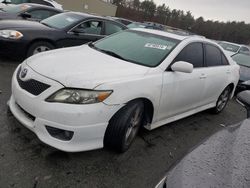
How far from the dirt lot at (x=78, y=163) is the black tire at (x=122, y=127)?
6.8 inches

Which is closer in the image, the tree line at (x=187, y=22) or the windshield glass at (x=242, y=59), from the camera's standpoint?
the windshield glass at (x=242, y=59)

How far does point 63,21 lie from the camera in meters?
6.98

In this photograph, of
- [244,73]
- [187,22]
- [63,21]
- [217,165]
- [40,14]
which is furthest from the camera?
[187,22]

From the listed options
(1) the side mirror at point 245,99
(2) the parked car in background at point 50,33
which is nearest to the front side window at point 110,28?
(2) the parked car in background at point 50,33

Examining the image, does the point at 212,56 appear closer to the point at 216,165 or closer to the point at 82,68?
the point at 82,68

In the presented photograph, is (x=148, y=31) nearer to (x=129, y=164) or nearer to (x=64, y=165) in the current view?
(x=129, y=164)

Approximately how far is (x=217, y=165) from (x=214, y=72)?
3.51 meters

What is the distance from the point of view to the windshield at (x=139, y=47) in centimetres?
391

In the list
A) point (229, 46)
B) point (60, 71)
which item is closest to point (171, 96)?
point (60, 71)

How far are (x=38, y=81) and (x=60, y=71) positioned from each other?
26cm

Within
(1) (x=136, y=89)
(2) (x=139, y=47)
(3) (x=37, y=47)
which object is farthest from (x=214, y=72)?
(3) (x=37, y=47)

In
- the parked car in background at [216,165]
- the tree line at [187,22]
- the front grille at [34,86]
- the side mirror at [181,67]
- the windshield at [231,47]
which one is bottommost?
the tree line at [187,22]

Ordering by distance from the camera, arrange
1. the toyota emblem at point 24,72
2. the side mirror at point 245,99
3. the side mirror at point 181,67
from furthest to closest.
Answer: the side mirror at point 181,67
the toyota emblem at point 24,72
the side mirror at point 245,99

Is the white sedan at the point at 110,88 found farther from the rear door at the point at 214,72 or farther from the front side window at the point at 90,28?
the front side window at the point at 90,28
